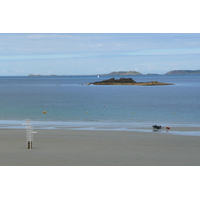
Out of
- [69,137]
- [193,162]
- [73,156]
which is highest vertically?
[69,137]

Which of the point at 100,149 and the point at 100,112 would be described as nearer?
the point at 100,149

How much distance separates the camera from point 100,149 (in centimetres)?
1655

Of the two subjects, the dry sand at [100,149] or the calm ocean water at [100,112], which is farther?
the calm ocean water at [100,112]

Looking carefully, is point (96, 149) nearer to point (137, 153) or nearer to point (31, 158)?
point (137, 153)

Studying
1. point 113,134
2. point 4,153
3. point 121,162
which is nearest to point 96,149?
point 121,162

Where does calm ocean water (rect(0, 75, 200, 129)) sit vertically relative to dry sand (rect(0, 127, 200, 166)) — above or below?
above

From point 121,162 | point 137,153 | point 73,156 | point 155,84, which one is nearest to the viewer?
point 121,162

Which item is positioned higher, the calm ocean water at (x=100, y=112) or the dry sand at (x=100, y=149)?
the calm ocean water at (x=100, y=112)

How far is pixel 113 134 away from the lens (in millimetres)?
22312

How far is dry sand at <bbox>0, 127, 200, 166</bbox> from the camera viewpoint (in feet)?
44.4

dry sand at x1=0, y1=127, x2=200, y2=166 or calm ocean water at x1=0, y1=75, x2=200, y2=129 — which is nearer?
dry sand at x1=0, y1=127, x2=200, y2=166

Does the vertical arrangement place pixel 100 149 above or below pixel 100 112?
below

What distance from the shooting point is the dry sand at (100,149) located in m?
13.5

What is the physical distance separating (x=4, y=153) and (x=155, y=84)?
407 ft
